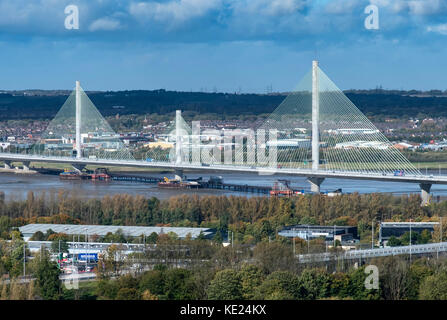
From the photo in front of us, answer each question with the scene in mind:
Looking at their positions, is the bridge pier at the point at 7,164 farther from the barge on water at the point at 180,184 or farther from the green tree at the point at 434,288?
the green tree at the point at 434,288

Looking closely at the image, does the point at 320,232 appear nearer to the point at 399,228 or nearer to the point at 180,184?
the point at 399,228

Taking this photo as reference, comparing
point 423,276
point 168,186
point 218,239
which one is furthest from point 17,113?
point 423,276

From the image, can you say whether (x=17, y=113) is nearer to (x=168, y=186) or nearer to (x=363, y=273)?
(x=168, y=186)

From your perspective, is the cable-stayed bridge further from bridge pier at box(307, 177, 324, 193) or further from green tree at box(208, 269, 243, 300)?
green tree at box(208, 269, 243, 300)

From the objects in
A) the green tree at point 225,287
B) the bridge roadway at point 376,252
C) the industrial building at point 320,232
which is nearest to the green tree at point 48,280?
the green tree at point 225,287

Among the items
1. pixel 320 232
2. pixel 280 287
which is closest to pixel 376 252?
pixel 320 232

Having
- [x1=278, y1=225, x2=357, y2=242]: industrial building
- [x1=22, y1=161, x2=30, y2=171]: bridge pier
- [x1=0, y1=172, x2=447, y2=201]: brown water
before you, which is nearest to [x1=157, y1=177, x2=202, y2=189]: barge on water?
[x1=0, y1=172, x2=447, y2=201]: brown water

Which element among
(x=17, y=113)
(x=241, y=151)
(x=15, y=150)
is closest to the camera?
(x=241, y=151)
